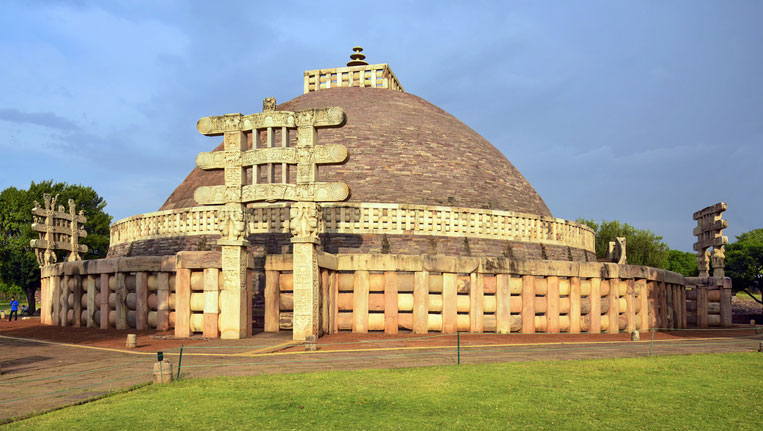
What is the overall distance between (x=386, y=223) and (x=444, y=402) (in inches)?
580

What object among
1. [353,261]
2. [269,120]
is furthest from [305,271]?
[269,120]

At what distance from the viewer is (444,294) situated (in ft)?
50.6

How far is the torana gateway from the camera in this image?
14.6 m

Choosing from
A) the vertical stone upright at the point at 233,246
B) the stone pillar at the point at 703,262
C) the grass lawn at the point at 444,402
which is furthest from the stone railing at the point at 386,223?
the grass lawn at the point at 444,402

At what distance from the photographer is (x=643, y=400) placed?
7.55 meters

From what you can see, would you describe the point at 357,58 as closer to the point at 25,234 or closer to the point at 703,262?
the point at 703,262

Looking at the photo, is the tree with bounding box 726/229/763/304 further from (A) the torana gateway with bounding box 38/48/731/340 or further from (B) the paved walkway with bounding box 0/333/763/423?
(B) the paved walkway with bounding box 0/333/763/423

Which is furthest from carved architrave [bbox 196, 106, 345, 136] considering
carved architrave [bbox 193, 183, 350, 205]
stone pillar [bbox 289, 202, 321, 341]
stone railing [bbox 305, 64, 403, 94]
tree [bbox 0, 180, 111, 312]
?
tree [bbox 0, 180, 111, 312]

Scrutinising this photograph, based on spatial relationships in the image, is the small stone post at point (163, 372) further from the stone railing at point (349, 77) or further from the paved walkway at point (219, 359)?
the stone railing at point (349, 77)

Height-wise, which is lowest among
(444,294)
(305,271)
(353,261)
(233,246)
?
(444,294)

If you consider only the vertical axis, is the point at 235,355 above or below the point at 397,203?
below

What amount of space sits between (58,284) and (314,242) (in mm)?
11713

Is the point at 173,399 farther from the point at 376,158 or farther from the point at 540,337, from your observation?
the point at 376,158

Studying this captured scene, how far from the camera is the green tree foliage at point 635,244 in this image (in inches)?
2138
